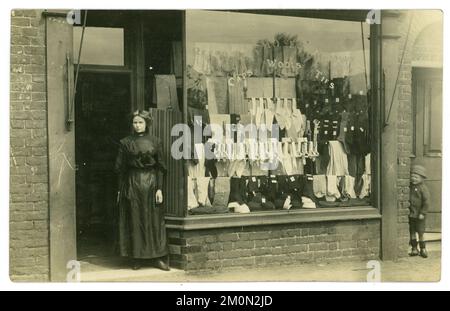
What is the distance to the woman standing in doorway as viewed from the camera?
26.1 ft

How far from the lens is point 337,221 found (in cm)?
887

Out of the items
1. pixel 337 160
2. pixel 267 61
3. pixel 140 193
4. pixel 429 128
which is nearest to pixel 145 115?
pixel 140 193

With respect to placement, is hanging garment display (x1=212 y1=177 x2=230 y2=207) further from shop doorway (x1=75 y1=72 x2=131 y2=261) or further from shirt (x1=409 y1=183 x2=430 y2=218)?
shirt (x1=409 y1=183 x2=430 y2=218)

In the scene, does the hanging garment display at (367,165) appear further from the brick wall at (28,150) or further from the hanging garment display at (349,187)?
the brick wall at (28,150)

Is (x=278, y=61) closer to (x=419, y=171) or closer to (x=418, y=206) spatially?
(x=419, y=171)

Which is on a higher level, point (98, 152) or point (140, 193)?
point (98, 152)

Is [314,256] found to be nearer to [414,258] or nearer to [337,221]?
[337,221]

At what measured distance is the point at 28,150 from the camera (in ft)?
24.7

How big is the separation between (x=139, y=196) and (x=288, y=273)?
6.48ft
